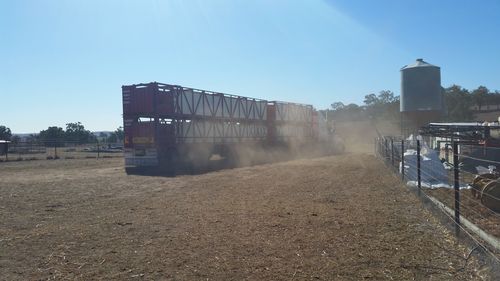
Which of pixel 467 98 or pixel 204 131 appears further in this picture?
pixel 467 98

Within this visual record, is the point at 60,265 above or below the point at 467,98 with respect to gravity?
below

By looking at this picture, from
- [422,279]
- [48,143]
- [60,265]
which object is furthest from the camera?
[48,143]

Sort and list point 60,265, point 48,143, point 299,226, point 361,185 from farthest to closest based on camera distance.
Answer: point 48,143, point 361,185, point 299,226, point 60,265

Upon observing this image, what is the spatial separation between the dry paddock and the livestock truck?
10338 mm

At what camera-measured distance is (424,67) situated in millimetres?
37281

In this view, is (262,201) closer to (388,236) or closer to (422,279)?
(388,236)

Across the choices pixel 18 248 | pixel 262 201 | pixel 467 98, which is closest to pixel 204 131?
pixel 262 201

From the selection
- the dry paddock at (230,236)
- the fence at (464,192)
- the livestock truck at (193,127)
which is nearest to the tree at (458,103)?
the livestock truck at (193,127)

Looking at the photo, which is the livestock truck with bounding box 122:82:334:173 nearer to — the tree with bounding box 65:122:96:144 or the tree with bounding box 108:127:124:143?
the tree with bounding box 65:122:96:144

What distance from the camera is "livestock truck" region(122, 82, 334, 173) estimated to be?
78.6ft

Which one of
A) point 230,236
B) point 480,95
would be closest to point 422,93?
point 230,236

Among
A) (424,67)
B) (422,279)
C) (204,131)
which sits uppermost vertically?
(424,67)

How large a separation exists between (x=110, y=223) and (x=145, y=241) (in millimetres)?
1903

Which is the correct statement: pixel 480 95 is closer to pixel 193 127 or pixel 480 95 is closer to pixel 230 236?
pixel 193 127
